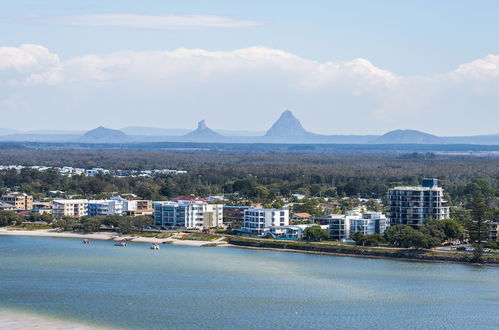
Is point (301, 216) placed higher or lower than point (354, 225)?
lower

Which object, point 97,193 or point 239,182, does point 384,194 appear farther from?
point 97,193

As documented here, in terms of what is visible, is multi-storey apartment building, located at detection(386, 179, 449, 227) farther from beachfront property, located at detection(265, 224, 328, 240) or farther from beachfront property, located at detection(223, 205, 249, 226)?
beachfront property, located at detection(223, 205, 249, 226)

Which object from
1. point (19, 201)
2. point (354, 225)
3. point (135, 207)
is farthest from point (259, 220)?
point (19, 201)

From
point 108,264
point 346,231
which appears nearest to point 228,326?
point 108,264

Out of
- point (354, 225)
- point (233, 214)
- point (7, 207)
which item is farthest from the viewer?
point (7, 207)

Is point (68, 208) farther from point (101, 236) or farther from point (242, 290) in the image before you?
point (242, 290)

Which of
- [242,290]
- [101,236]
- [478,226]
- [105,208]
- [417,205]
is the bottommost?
[101,236]
